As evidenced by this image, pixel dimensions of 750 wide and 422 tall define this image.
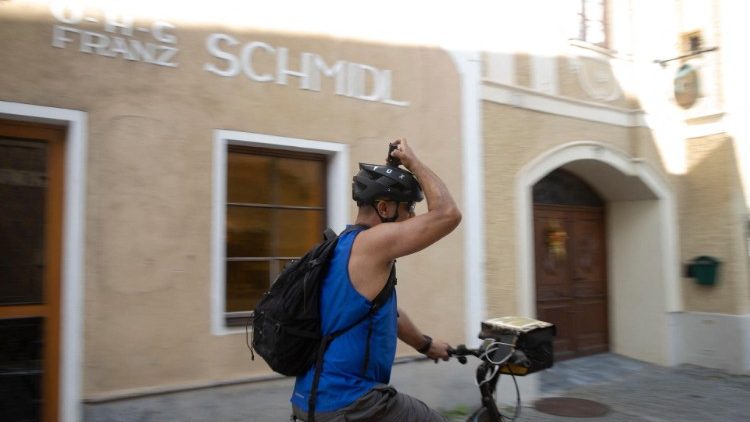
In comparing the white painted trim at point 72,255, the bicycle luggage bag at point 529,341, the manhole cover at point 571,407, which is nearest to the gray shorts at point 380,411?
the bicycle luggage bag at point 529,341

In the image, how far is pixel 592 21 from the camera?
809 cm

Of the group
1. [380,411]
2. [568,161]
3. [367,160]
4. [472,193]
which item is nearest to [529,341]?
[380,411]

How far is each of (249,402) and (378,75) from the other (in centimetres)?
296

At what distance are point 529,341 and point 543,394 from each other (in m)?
3.99

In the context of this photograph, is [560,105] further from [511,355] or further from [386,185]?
[386,185]

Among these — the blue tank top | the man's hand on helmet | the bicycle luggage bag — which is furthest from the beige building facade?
the man's hand on helmet

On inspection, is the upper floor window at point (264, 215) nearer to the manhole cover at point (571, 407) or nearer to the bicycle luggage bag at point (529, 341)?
the bicycle luggage bag at point (529, 341)

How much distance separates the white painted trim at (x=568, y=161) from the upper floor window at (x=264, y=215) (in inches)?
91.3

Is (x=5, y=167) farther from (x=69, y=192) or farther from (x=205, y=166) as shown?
(x=205, y=166)

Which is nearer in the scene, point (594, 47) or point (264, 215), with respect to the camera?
point (264, 215)

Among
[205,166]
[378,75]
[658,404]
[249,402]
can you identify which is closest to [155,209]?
[205,166]

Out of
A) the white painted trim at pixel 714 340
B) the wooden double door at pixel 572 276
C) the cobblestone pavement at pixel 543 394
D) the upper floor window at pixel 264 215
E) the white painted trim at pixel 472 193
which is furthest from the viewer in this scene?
the wooden double door at pixel 572 276

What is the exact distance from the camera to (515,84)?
22.4 feet

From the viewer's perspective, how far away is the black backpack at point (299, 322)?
2.42m
